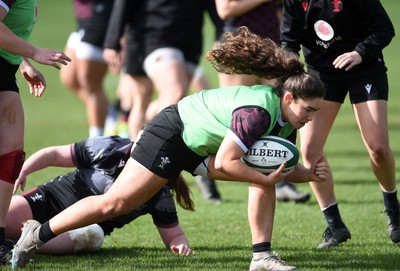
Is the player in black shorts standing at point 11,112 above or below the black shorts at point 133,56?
above

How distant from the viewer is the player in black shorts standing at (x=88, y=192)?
5.27m

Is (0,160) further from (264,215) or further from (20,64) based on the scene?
(264,215)

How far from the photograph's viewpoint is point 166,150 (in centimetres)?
471

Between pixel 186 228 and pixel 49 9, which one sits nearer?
pixel 186 228

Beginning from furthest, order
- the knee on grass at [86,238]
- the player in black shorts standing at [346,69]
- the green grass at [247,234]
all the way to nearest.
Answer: the player in black shorts standing at [346,69] < the knee on grass at [86,238] < the green grass at [247,234]

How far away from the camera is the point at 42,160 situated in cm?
523

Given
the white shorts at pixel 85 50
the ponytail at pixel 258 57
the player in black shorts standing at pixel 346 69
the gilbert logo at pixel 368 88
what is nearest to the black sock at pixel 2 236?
the ponytail at pixel 258 57

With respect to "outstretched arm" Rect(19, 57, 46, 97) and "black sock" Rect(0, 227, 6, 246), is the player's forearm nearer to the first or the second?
"outstretched arm" Rect(19, 57, 46, 97)

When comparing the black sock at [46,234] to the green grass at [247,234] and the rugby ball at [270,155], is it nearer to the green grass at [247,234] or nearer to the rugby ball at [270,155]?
the green grass at [247,234]

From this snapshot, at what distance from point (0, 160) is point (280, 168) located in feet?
5.34

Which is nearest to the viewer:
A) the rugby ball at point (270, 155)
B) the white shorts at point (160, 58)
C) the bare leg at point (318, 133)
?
the rugby ball at point (270, 155)

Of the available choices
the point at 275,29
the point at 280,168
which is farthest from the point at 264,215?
the point at 275,29

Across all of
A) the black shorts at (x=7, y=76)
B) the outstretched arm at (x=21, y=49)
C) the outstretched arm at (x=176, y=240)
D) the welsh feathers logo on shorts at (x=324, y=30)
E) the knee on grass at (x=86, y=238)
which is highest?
the outstretched arm at (x=21, y=49)

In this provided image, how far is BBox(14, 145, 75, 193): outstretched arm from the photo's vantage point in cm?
520
